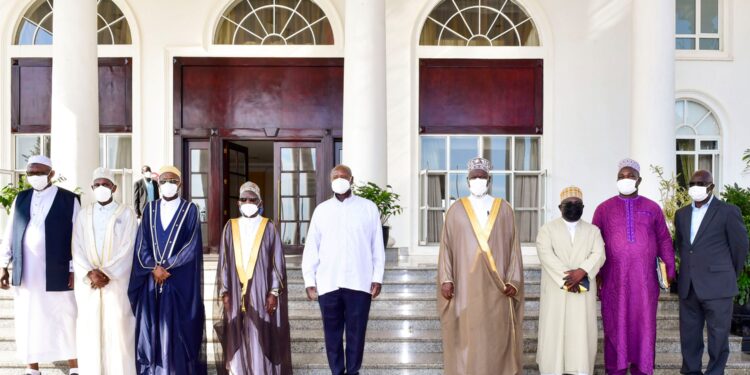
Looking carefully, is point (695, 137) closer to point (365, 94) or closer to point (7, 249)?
point (365, 94)

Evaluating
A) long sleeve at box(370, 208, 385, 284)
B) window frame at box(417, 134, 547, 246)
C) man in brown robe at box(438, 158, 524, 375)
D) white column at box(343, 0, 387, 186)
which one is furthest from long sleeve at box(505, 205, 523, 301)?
window frame at box(417, 134, 547, 246)

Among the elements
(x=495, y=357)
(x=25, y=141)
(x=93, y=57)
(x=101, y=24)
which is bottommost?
(x=495, y=357)

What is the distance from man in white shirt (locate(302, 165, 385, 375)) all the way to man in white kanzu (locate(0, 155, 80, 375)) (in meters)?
2.17

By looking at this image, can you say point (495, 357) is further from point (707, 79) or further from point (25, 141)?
point (25, 141)

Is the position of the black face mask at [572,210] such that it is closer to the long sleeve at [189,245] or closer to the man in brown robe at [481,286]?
the man in brown robe at [481,286]

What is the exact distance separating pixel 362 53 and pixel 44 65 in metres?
5.56

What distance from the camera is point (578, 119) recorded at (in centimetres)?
1109

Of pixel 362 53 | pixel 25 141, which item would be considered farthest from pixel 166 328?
pixel 25 141

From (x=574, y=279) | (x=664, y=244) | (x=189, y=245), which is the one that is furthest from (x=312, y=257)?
(x=664, y=244)

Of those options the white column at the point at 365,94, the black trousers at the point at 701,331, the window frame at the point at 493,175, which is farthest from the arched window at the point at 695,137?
the black trousers at the point at 701,331

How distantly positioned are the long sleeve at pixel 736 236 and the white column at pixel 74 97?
7204 mm

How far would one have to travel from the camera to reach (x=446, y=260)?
216 inches

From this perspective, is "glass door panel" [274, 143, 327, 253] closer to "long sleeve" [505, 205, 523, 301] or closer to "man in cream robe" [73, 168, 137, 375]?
"man in cream robe" [73, 168, 137, 375]

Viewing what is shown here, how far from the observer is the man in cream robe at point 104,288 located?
5547mm
